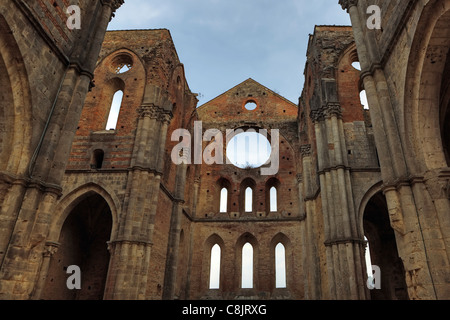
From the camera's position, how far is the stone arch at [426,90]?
237 inches

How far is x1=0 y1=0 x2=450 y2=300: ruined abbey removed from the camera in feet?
19.8

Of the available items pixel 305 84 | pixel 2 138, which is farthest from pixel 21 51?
pixel 305 84

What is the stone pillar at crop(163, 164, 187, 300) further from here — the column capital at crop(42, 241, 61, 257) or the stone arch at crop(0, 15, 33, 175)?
the stone arch at crop(0, 15, 33, 175)

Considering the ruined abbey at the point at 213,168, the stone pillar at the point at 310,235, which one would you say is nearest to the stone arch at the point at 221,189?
the ruined abbey at the point at 213,168

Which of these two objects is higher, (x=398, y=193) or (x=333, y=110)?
(x=333, y=110)

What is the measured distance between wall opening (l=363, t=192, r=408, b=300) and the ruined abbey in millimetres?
62

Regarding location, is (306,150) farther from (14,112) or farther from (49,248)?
(14,112)

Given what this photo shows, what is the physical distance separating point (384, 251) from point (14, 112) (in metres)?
14.8

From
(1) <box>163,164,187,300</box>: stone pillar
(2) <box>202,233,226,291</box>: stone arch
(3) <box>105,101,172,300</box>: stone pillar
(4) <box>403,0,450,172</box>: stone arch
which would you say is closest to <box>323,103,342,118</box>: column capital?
(4) <box>403,0,450,172</box>: stone arch

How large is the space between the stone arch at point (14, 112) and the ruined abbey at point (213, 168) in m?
0.02

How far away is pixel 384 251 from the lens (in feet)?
48.5

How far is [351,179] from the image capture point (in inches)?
470

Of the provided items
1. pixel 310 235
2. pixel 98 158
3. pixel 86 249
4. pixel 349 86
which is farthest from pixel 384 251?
pixel 86 249

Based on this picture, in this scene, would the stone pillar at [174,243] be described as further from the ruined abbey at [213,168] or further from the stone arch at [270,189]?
the stone arch at [270,189]
